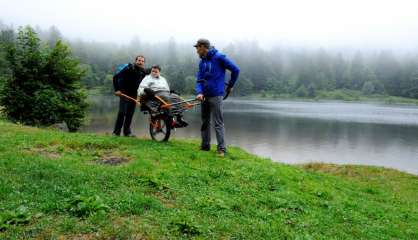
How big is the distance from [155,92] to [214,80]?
2.28m

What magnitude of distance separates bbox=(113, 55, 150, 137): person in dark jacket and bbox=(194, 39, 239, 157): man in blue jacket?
3.35 metres

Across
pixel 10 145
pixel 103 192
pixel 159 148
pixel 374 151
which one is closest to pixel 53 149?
pixel 10 145

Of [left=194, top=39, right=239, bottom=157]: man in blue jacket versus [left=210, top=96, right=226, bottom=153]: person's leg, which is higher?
[left=194, top=39, right=239, bottom=157]: man in blue jacket

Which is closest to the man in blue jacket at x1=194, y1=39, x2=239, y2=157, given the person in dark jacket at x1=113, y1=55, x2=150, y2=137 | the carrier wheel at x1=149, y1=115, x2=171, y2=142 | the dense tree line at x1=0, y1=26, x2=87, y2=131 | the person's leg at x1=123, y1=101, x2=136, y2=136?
the carrier wheel at x1=149, y1=115, x2=171, y2=142

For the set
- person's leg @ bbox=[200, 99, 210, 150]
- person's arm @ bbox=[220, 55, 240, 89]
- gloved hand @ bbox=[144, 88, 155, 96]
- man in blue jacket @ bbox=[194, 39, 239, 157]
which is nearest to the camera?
person's arm @ bbox=[220, 55, 240, 89]

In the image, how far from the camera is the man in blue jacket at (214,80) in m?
11.2

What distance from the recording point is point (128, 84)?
14148mm

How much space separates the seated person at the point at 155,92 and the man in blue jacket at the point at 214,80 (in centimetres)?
128

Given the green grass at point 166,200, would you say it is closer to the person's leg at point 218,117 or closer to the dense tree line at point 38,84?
the person's leg at point 218,117

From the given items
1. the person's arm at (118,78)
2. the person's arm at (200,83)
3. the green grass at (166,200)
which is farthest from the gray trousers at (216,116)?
the person's arm at (118,78)

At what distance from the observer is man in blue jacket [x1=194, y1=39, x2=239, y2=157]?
1123 cm

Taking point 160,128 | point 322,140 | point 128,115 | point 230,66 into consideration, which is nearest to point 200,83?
point 230,66

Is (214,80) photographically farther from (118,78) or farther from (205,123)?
(118,78)

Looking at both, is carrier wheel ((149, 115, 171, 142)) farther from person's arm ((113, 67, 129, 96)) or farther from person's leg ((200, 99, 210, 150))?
person's arm ((113, 67, 129, 96))
